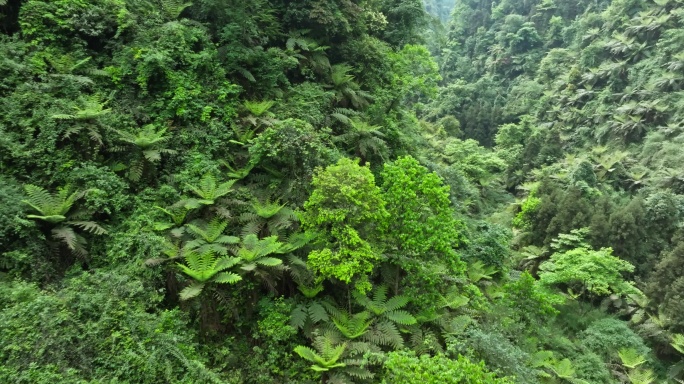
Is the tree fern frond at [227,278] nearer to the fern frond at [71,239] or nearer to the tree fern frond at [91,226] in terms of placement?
the tree fern frond at [91,226]

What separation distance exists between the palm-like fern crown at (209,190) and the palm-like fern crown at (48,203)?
205cm

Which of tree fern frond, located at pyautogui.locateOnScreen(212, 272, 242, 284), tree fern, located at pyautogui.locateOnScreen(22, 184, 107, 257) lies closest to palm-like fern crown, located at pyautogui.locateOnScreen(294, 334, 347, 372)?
tree fern frond, located at pyautogui.locateOnScreen(212, 272, 242, 284)

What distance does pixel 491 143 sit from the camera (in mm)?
41219

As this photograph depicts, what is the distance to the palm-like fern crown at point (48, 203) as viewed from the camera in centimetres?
699

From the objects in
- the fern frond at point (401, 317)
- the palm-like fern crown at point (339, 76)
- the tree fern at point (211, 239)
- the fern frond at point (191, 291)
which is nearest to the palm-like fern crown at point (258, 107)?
the palm-like fern crown at point (339, 76)

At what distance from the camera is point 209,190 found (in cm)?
815

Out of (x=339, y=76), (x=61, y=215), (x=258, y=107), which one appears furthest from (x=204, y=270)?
(x=339, y=76)

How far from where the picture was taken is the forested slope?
6.49m

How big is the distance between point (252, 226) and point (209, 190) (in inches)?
43.0

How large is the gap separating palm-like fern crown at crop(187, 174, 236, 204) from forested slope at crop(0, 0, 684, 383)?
0.14ft

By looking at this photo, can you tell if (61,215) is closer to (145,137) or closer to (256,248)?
(145,137)

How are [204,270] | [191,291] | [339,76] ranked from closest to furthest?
[191,291] → [204,270] → [339,76]

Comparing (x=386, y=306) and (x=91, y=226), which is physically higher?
(x=386, y=306)

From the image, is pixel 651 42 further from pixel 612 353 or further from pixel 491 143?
pixel 612 353
